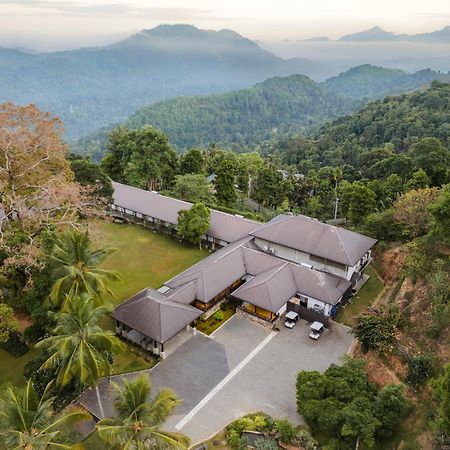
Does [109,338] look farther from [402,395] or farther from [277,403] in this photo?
[402,395]

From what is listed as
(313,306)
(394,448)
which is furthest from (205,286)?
(394,448)

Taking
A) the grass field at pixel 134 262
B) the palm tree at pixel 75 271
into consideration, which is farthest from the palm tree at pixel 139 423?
the grass field at pixel 134 262

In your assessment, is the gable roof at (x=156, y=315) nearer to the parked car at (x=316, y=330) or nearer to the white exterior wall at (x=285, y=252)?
the parked car at (x=316, y=330)

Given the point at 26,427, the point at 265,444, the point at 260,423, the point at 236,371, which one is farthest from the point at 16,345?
the point at 265,444

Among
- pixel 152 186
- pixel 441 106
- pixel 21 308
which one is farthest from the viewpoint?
pixel 441 106

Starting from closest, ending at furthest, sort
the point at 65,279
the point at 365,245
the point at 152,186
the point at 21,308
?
the point at 65,279, the point at 21,308, the point at 365,245, the point at 152,186

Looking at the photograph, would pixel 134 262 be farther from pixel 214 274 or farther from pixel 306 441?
pixel 306 441

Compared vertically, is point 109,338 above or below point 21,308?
above
